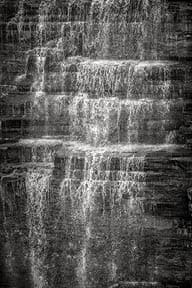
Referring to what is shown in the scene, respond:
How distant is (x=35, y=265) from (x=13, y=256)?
1.00 m

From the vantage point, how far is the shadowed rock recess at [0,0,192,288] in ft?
74.4

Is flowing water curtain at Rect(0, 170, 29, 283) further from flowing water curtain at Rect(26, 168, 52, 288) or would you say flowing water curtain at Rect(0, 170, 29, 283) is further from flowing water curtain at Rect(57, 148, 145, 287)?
flowing water curtain at Rect(57, 148, 145, 287)

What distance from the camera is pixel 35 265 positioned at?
950 inches

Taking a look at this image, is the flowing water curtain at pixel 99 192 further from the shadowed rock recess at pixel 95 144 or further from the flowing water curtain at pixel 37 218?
the flowing water curtain at pixel 37 218

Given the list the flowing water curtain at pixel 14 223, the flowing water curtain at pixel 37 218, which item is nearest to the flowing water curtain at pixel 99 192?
the flowing water curtain at pixel 37 218

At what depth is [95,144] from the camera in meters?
24.1

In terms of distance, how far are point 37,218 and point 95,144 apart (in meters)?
3.86

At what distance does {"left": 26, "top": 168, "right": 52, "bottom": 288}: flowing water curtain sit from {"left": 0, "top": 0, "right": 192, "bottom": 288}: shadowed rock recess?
4 cm

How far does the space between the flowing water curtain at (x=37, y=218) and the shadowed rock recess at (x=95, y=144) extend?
0.04m

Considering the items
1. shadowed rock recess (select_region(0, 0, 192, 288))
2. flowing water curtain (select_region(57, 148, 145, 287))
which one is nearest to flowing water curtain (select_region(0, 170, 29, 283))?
shadowed rock recess (select_region(0, 0, 192, 288))

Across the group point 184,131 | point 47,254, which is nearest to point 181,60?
point 184,131

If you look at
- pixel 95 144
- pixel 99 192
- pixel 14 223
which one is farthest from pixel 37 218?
pixel 95 144

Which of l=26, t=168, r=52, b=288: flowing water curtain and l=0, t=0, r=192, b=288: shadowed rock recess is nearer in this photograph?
l=0, t=0, r=192, b=288: shadowed rock recess

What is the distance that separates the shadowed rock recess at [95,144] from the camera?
2269cm
